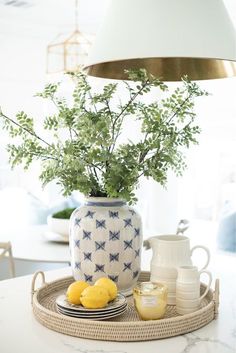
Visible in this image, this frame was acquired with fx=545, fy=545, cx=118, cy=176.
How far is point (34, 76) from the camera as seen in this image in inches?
213

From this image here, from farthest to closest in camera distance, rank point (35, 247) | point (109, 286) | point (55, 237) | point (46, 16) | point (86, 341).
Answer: point (46, 16) < point (55, 237) < point (35, 247) < point (109, 286) < point (86, 341)

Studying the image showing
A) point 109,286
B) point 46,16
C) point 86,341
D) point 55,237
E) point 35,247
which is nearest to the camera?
point 86,341

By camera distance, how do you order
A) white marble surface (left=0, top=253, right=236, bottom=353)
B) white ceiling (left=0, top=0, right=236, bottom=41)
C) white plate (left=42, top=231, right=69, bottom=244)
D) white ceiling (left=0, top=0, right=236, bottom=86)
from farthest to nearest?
white ceiling (left=0, top=0, right=236, bottom=86) < white ceiling (left=0, top=0, right=236, bottom=41) < white plate (left=42, top=231, right=69, bottom=244) < white marble surface (left=0, top=253, right=236, bottom=353)

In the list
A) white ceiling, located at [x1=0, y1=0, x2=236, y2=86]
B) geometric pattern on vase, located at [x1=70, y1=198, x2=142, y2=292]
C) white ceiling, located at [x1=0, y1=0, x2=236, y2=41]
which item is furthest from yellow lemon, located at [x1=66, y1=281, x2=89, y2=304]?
white ceiling, located at [x1=0, y1=0, x2=236, y2=86]

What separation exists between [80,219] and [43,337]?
38 cm

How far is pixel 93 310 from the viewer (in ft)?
4.55

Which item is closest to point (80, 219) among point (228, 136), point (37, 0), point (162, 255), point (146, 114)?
point (162, 255)

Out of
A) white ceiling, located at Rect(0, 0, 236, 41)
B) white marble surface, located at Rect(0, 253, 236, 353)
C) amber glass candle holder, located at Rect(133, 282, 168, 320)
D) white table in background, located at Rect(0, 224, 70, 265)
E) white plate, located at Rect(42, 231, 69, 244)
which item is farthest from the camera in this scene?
white ceiling, located at Rect(0, 0, 236, 41)

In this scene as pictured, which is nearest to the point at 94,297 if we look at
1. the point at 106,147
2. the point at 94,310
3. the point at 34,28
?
the point at 94,310

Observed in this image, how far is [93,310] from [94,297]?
0.03 metres

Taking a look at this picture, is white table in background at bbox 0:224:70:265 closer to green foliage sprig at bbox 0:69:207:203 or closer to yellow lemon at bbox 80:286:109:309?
green foliage sprig at bbox 0:69:207:203

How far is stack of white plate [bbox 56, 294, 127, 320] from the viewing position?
A: 1.39m

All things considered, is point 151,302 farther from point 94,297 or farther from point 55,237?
point 55,237

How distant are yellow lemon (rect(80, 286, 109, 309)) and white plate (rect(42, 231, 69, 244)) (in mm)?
1644
